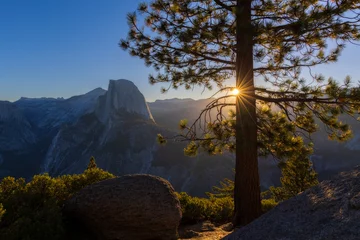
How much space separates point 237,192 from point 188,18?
543 cm

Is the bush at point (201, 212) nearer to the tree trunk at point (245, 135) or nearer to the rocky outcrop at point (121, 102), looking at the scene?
the tree trunk at point (245, 135)

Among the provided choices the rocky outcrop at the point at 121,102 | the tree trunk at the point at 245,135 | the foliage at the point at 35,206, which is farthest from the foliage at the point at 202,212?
the rocky outcrop at the point at 121,102

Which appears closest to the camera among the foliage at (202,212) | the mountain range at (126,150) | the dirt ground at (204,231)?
the dirt ground at (204,231)

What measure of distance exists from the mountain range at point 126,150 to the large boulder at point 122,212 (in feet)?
223

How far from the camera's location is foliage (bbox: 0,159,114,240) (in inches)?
245

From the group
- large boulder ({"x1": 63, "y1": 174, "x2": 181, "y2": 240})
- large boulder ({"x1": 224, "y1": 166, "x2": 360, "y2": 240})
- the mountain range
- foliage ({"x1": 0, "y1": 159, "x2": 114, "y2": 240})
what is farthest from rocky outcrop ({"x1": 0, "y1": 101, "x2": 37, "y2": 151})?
large boulder ({"x1": 224, "y1": 166, "x2": 360, "y2": 240})

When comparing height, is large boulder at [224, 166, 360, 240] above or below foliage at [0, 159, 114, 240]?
above

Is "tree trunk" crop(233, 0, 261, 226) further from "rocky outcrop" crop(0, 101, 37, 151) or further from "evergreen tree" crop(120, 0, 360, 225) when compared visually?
"rocky outcrop" crop(0, 101, 37, 151)

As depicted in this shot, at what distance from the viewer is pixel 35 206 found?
755cm

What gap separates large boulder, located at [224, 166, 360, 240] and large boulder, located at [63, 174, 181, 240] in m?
2.83

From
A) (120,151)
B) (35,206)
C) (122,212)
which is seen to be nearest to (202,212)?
(122,212)

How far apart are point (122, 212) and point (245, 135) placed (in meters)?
4.24

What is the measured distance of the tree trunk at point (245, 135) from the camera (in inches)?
→ 341

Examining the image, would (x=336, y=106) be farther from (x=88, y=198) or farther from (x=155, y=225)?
(x=88, y=198)
